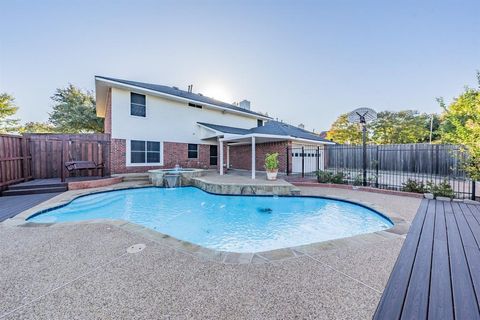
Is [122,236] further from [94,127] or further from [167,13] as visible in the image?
[94,127]

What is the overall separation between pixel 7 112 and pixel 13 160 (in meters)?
18.0

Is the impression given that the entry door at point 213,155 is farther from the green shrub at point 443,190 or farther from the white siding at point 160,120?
the green shrub at point 443,190

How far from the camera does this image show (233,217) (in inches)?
243

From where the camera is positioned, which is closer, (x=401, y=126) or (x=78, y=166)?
(x=78, y=166)

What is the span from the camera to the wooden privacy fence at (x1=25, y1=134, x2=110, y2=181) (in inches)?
357

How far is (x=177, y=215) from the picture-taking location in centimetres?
629

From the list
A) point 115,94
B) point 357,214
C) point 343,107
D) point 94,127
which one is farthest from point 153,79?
point 343,107

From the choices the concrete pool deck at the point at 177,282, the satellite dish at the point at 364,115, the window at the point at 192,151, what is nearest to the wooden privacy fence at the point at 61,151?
the window at the point at 192,151

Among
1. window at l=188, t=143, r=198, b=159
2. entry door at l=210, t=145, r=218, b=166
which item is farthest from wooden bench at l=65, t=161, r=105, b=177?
entry door at l=210, t=145, r=218, b=166

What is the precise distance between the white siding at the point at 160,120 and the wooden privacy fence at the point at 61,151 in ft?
3.53

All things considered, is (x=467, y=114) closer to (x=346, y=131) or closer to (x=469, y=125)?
(x=469, y=125)

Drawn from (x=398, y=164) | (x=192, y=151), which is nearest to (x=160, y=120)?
(x=192, y=151)

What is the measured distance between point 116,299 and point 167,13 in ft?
37.7

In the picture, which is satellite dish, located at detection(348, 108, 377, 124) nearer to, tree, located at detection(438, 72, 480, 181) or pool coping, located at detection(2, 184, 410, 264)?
tree, located at detection(438, 72, 480, 181)
